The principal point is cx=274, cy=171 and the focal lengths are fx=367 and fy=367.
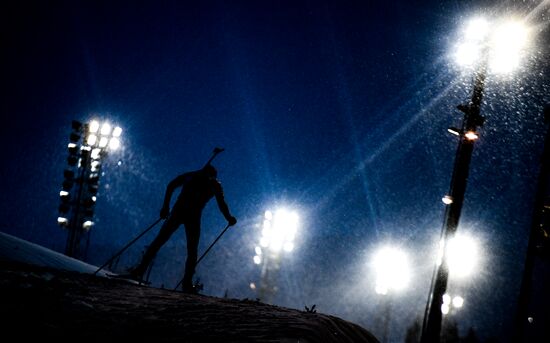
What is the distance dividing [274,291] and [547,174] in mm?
17295

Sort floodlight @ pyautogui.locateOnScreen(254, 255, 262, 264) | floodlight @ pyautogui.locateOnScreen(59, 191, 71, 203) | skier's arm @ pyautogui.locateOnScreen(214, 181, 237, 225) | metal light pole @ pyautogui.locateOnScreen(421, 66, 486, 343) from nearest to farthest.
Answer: skier's arm @ pyautogui.locateOnScreen(214, 181, 237, 225)
metal light pole @ pyautogui.locateOnScreen(421, 66, 486, 343)
floodlight @ pyautogui.locateOnScreen(59, 191, 71, 203)
floodlight @ pyautogui.locateOnScreen(254, 255, 262, 264)

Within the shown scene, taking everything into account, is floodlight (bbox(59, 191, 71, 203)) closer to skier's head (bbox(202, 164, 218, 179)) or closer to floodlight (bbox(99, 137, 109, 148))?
floodlight (bbox(99, 137, 109, 148))

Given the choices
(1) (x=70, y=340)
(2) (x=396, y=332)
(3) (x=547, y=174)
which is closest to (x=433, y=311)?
(3) (x=547, y=174)

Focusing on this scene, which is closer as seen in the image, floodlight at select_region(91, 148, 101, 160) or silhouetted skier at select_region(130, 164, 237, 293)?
silhouetted skier at select_region(130, 164, 237, 293)

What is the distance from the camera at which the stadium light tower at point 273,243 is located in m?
23.6

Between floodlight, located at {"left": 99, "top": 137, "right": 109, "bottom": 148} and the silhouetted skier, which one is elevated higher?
floodlight, located at {"left": 99, "top": 137, "right": 109, "bottom": 148}

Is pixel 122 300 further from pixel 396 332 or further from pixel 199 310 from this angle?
pixel 396 332

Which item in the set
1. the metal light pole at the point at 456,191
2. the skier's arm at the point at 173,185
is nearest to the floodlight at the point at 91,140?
the skier's arm at the point at 173,185

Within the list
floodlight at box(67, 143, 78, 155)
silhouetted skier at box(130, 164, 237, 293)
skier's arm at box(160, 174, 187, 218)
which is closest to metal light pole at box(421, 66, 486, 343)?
silhouetted skier at box(130, 164, 237, 293)

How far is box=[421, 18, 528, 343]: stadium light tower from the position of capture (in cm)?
773

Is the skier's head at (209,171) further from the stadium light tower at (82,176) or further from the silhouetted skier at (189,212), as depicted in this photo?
the stadium light tower at (82,176)

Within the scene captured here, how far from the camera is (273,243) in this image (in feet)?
82.6

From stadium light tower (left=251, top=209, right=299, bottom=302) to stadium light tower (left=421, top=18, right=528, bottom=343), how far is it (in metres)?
16.6

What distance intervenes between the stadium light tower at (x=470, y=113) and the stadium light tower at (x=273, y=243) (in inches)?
652
